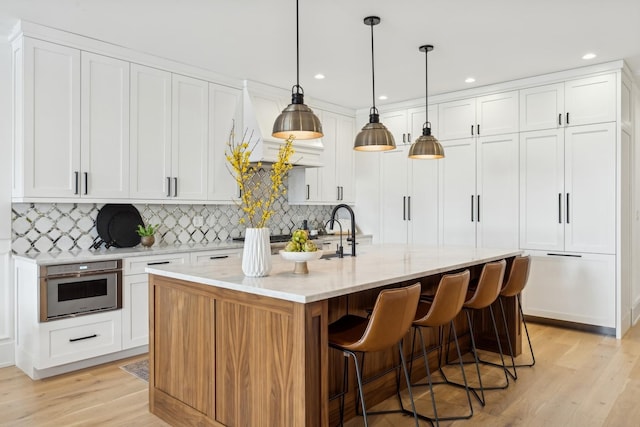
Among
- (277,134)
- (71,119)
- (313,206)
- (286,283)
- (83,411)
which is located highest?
(71,119)

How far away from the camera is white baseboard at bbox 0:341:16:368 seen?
3.56 metres

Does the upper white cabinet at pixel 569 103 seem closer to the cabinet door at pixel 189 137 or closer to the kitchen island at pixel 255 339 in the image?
the kitchen island at pixel 255 339

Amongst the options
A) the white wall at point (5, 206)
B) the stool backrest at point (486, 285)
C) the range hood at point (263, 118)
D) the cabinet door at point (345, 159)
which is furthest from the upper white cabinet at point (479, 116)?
the white wall at point (5, 206)

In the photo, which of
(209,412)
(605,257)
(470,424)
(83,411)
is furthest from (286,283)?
(605,257)

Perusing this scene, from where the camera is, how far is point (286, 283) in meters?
2.20

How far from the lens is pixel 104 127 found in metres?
3.83

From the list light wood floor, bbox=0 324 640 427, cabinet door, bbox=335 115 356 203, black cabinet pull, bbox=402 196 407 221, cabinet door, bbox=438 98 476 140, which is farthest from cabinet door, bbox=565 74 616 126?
cabinet door, bbox=335 115 356 203

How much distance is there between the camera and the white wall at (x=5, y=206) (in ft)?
11.7

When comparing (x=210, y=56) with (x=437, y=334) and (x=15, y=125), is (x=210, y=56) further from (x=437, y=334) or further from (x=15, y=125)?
(x=437, y=334)

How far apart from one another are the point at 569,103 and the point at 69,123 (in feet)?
15.3

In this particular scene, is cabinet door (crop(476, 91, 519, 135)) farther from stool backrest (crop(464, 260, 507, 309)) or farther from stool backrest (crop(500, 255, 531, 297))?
stool backrest (crop(464, 260, 507, 309))

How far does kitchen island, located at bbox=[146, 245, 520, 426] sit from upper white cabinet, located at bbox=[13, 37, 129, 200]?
1.51m

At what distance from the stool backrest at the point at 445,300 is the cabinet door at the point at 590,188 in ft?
8.38

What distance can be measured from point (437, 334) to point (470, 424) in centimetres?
99
